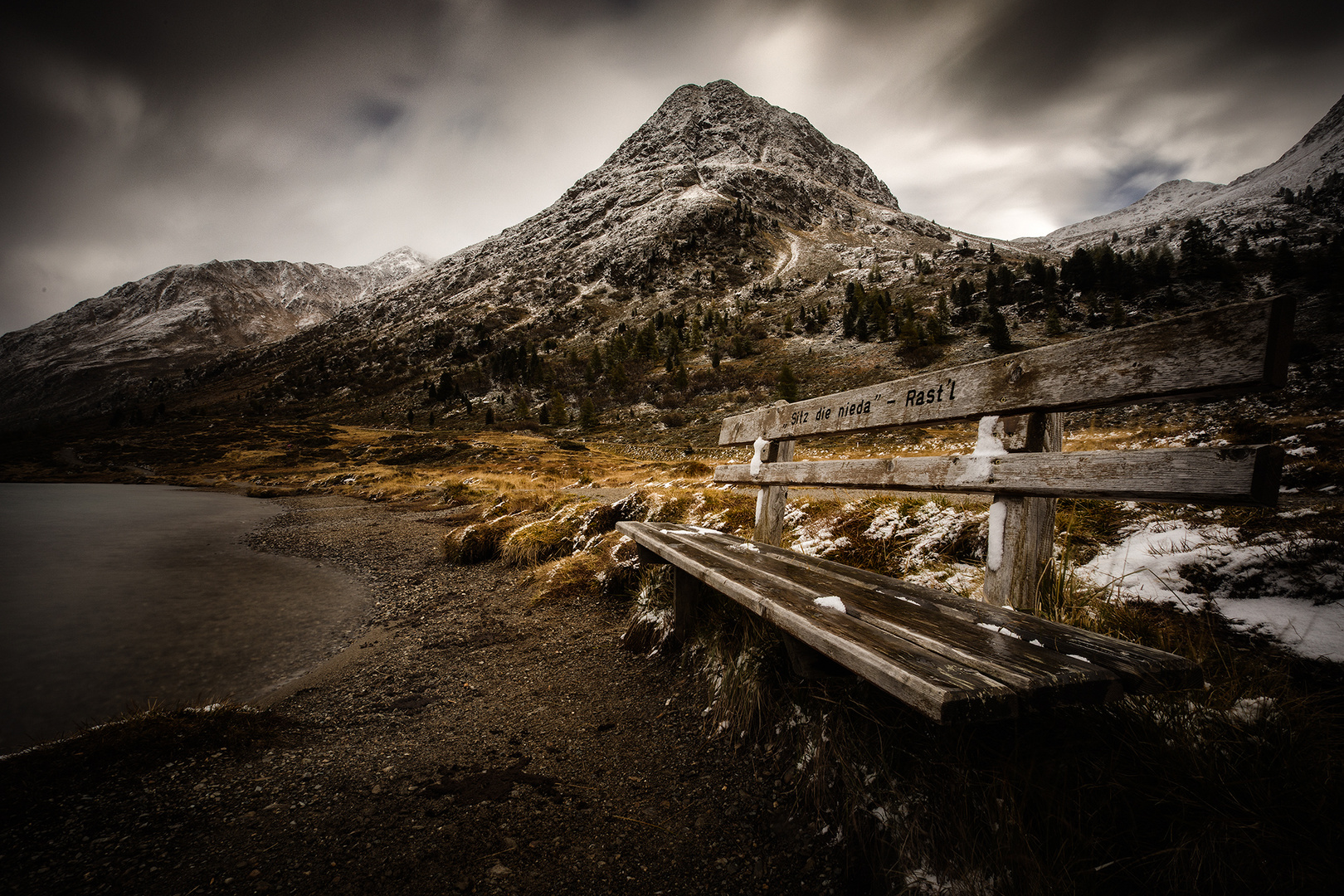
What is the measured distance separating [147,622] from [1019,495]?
8383 mm

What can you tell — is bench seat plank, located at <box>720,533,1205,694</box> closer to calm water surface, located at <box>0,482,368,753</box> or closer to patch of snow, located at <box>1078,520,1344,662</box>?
patch of snow, located at <box>1078,520,1344,662</box>

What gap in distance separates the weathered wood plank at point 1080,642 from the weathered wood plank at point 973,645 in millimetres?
53

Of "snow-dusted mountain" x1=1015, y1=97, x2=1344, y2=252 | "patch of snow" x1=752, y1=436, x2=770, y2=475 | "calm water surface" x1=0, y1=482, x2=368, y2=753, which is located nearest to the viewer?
"calm water surface" x1=0, y1=482, x2=368, y2=753

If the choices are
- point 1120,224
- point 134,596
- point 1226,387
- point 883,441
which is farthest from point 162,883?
point 1120,224

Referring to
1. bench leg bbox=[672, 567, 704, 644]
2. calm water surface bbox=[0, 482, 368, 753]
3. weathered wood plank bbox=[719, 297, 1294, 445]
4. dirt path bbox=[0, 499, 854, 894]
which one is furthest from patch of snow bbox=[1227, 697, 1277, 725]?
calm water surface bbox=[0, 482, 368, 753]

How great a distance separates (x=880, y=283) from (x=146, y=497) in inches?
3115

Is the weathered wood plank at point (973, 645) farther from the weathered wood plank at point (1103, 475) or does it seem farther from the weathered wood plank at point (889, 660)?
the weathered wood plank at point (1103, 475)

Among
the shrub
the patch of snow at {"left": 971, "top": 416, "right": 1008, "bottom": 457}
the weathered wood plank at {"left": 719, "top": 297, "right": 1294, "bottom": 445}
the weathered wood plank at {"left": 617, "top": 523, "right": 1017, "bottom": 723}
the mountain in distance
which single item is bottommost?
the shrub

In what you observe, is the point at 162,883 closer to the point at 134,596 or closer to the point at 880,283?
the point at 134,596

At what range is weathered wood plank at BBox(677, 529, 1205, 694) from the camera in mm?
1238

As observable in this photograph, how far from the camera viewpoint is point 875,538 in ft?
13.1

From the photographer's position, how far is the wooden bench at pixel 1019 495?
120cm

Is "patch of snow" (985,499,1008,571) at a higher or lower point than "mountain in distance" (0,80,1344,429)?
lower

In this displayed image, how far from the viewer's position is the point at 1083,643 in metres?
1.46
